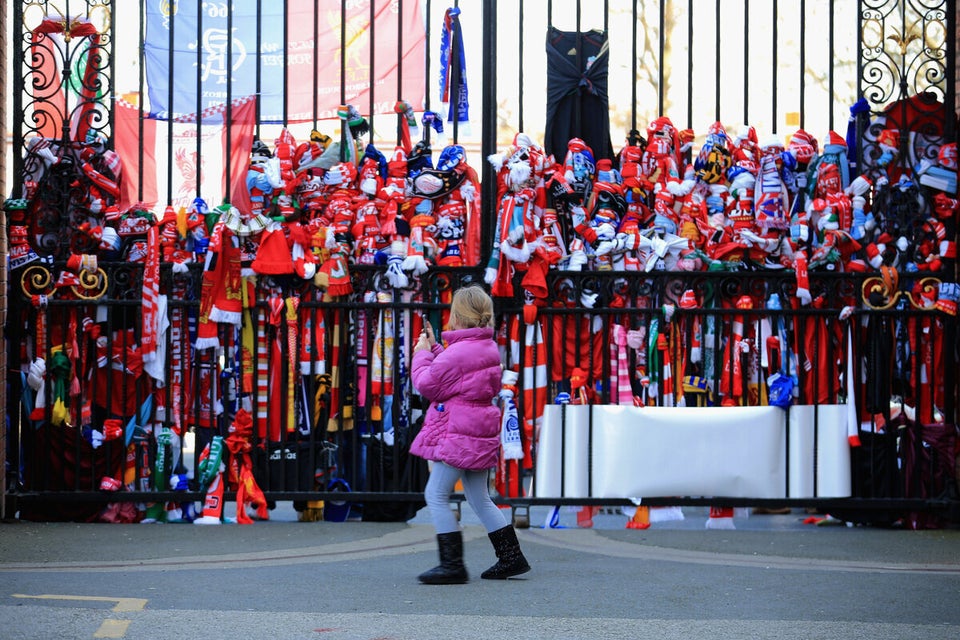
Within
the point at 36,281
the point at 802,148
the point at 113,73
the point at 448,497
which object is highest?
the point at 113,73

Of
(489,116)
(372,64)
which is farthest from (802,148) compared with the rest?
(372,64)

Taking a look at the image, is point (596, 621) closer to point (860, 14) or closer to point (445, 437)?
point (445, 437)

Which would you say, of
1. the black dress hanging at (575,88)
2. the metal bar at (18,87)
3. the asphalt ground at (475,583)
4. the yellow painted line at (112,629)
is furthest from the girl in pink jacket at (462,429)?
the metal bar at (18,87)

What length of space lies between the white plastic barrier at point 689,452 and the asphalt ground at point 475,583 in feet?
0.94

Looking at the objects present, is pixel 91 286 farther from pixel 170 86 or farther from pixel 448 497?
pixel 448 497

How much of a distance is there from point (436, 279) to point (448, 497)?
8.14 feet

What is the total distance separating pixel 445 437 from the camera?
260 inches

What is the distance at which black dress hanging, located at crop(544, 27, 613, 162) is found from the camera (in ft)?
29.6

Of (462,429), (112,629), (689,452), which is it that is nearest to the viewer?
(112,629)

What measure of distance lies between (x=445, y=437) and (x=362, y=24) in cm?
362

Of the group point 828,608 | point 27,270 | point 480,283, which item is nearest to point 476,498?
point 828,608

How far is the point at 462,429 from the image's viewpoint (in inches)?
258

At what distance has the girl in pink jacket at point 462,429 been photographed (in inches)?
259

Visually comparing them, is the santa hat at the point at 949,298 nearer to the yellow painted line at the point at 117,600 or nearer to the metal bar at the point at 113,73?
the yellow painted line at the point at 117,600
